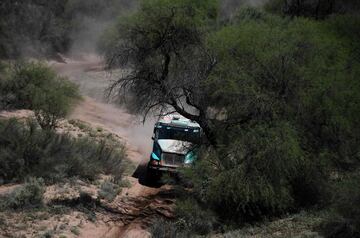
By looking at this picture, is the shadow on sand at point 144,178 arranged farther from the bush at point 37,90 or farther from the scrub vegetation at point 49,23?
the scrub vegetation at point 49,23

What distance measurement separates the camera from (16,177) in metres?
20.5

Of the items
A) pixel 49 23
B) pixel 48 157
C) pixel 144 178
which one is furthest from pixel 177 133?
pixel 49 23

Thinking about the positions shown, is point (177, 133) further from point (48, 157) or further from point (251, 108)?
point (48, 157)

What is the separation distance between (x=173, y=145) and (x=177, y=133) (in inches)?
25.4

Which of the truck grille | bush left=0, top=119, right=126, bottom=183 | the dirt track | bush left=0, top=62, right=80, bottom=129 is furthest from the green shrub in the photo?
bush left=0, top=62, right=80, bottom=129

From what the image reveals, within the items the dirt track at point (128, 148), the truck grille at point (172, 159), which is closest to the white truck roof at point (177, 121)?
the truck grille at point (172, 159)

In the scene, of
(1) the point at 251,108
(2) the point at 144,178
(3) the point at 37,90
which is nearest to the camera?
(1) the point at 251,108

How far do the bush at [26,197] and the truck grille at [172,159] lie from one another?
523 centimetres

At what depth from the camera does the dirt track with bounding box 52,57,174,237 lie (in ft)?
59.1

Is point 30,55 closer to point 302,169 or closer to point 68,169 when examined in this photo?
point 68,169

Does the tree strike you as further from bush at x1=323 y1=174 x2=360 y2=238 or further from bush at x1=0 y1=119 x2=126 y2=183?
bush at x1=323 y1=174 x2=360 y2=238

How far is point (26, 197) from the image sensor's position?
58.6 ft

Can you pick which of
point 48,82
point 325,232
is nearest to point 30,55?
point 48,82

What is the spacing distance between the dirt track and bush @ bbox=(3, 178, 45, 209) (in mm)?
2198
